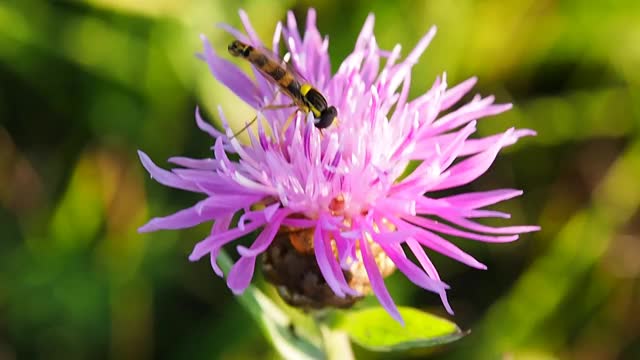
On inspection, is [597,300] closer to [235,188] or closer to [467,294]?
[467,294]

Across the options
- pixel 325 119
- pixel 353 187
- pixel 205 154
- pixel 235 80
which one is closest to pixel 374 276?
pixel 353 187

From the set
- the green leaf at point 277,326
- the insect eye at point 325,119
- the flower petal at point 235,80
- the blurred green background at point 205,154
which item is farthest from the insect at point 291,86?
the blurred green background at point 205,154

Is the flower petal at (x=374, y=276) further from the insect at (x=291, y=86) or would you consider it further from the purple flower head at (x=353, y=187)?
the insect at (x=291, y=86)

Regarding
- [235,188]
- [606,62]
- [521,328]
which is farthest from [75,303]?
[606,62]

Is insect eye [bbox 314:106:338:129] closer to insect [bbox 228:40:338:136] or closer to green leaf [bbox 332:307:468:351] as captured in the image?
insect [bbox 228:40:338:136]

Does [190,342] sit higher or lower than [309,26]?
lower

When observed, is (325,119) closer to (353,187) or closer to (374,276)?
(353,187)

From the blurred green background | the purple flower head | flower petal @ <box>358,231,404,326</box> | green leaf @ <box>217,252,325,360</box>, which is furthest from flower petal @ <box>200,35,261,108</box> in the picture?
the blurred green background
